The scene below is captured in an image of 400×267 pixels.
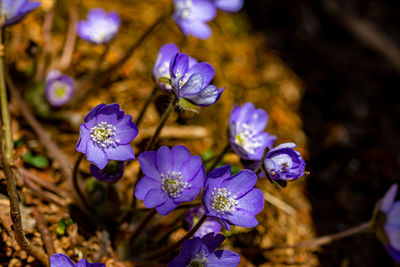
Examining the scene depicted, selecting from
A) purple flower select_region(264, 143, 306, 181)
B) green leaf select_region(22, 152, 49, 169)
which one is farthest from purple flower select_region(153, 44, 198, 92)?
green leaf select_region(22, 152, 49, 169)

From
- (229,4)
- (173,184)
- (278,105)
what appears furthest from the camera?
(278,105)

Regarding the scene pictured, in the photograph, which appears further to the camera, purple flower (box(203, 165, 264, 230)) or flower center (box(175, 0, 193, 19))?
flower center (box(175, 0, 193, 19))

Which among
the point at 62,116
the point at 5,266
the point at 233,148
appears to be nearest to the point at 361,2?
the point at 233,148

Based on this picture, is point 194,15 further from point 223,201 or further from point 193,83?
point 223,201

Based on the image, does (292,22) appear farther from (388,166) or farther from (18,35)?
(18,35)

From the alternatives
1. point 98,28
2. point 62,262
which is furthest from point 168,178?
point 98,28

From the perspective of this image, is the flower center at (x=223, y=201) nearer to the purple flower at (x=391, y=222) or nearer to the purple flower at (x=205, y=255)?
the purple flower at (x=205, y=255)

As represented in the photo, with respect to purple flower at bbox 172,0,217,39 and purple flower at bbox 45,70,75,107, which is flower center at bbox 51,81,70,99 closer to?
purple flower at bbox 45,70,75,107
